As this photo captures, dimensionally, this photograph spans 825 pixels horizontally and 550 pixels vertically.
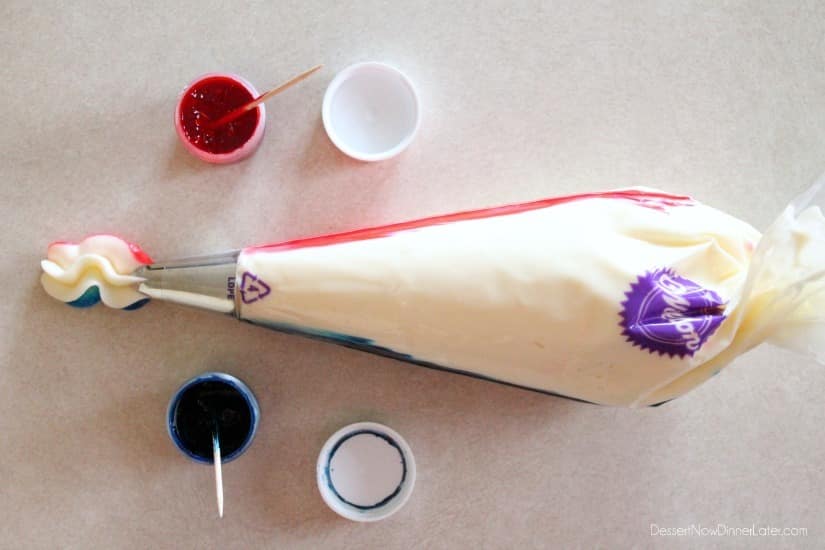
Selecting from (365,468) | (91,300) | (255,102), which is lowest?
(365,468)

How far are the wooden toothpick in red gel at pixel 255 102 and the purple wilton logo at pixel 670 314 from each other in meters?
0.55

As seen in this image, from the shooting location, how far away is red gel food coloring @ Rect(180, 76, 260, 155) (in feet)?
3.36

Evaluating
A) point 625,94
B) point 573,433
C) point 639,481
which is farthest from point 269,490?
point 625,94

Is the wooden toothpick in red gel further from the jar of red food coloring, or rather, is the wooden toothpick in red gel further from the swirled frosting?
the swirled frosting

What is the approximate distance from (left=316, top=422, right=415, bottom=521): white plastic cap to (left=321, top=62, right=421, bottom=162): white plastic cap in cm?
43

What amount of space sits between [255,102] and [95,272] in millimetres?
352

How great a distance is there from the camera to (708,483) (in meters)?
1.11

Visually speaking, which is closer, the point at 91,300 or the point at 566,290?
the point at 566,290

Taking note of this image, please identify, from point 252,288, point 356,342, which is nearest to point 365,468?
point 356,342

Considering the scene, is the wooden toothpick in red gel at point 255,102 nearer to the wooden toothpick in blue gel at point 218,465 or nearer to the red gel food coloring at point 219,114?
the red gel food coloring at point 219,114

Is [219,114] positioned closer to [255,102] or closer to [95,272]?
[255,102]

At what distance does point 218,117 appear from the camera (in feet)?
3.40

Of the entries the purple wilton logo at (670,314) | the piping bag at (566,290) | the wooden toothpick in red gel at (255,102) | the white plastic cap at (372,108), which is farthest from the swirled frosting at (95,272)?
the purple wilton logo at (670,314)

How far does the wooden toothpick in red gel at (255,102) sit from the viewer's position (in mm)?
989
